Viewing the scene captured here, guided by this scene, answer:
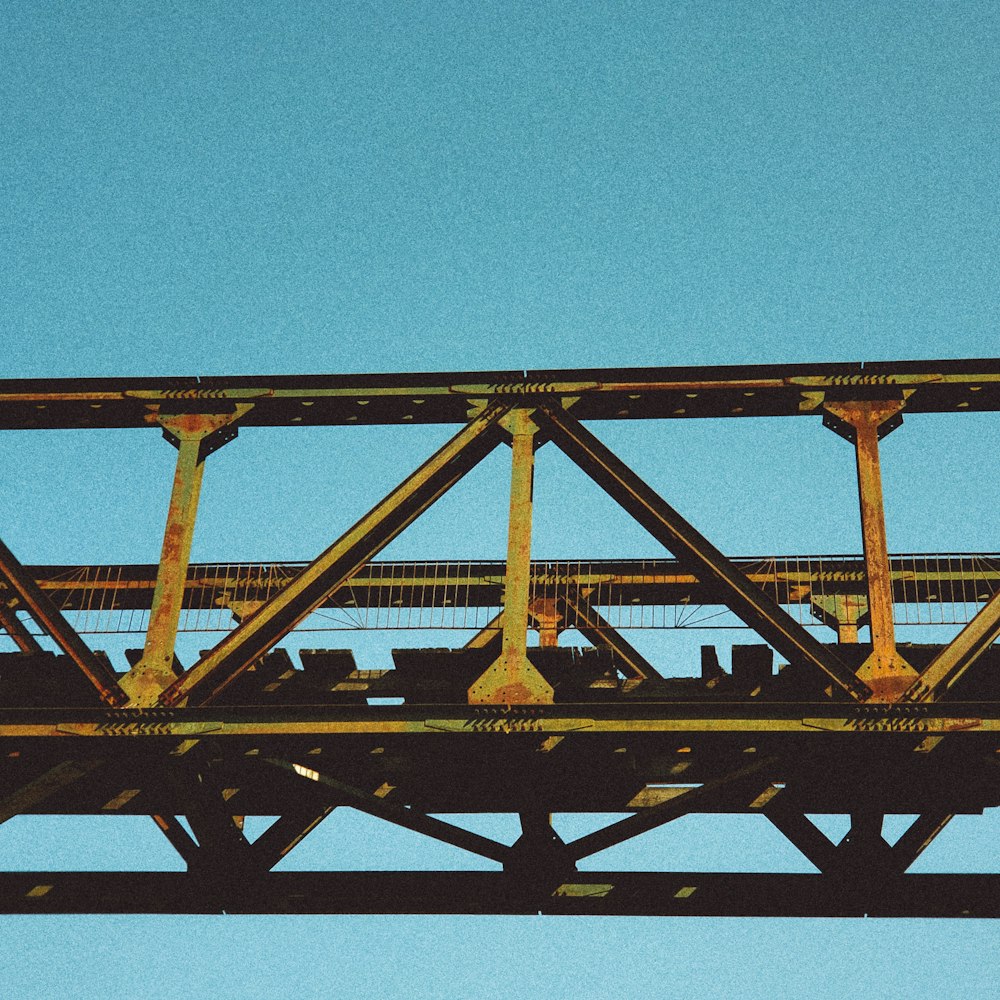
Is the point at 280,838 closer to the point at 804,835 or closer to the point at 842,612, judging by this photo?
the point at 804,835

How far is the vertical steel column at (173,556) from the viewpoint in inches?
487

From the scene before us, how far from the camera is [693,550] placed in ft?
40.3

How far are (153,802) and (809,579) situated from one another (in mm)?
6129

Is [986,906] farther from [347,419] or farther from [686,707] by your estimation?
[347,419]

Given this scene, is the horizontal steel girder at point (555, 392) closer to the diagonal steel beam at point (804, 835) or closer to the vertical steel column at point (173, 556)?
the vertical steel column at point (173, 556)

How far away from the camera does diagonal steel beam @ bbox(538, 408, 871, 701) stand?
39.1ft

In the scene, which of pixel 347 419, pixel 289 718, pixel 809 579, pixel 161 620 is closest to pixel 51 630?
pixel 161 620

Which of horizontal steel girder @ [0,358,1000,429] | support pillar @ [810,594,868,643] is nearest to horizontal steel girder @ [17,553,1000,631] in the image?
support pillar @ [810,594,868,643]

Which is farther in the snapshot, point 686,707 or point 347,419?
point 347,419

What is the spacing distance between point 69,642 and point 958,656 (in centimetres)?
654

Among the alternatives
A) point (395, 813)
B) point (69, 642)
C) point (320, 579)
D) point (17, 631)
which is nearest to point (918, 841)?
point (395, 813)

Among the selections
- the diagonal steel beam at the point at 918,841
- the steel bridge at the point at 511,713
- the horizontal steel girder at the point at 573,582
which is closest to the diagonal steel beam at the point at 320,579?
the steel bridge at the point at 511,713

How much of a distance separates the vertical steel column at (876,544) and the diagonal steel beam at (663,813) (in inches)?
39.7

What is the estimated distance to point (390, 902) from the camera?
13.0 m
